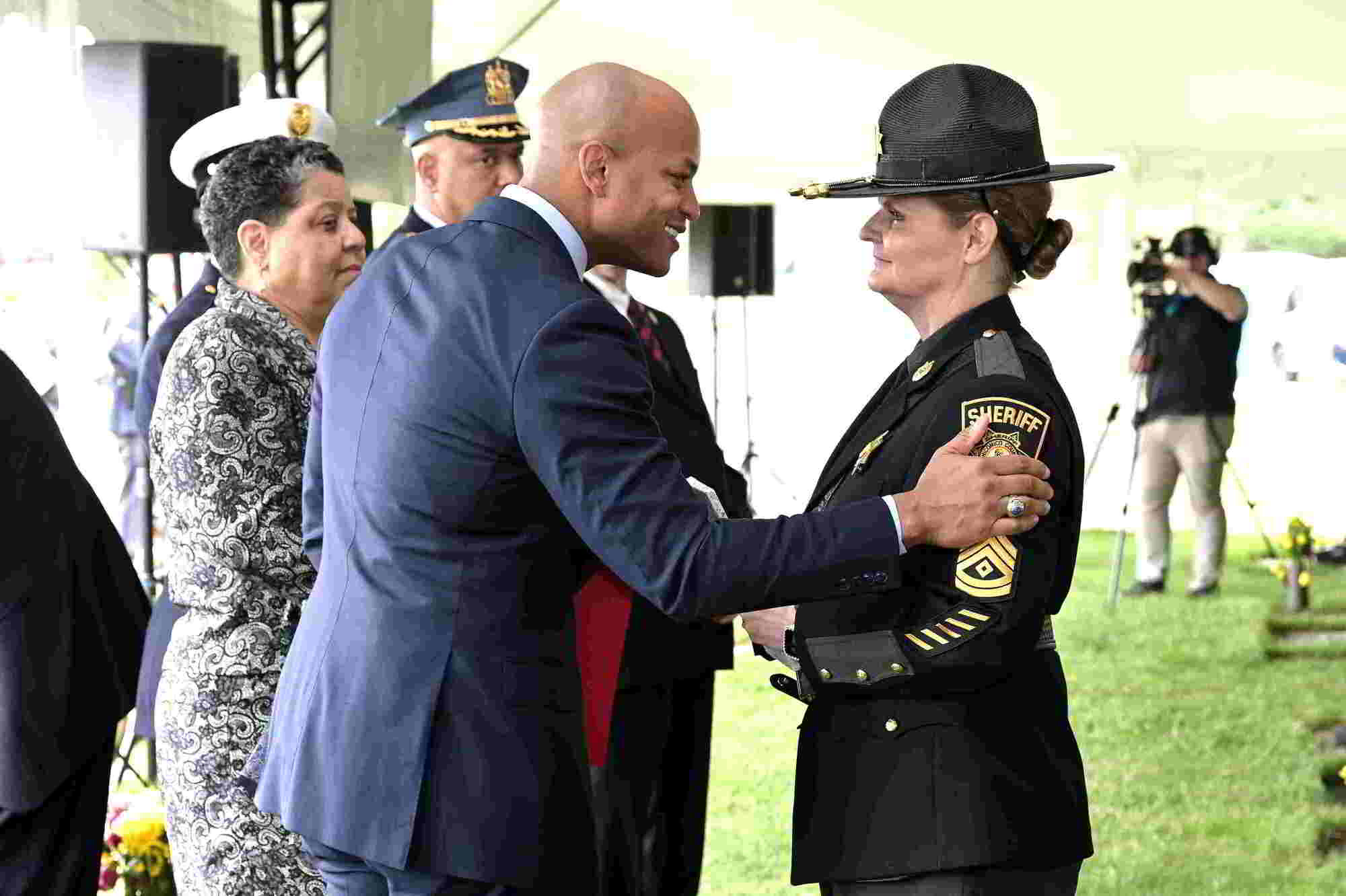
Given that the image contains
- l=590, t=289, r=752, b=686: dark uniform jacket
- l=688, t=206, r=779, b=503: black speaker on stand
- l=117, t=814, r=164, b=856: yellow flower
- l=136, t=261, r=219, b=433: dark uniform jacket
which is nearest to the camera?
l=590, t=289, r=752, b=686: dark uniform jacket

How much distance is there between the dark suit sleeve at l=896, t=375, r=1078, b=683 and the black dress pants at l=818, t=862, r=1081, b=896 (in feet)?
0.70

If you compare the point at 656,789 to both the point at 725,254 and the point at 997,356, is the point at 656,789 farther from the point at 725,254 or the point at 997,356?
the point at 725,254

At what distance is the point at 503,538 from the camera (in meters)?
1.50

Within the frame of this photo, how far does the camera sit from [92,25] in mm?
6254

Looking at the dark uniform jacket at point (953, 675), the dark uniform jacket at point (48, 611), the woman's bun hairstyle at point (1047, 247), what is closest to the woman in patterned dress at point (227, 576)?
the dark uniform jacket at point (48, 611)

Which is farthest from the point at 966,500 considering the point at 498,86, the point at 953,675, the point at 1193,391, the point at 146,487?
the point at 1193,391

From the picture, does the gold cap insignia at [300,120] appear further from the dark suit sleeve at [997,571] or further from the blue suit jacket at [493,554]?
the dark suit sleeve at [997,571]

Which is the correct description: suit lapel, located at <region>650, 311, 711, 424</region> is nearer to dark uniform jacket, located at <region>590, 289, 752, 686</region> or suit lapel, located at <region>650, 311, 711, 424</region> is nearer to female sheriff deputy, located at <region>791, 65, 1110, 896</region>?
dark uniform jacket, located at <region>590, 289, 752, 686</region>

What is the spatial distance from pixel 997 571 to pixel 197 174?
186 cm

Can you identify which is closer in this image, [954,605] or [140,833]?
[954,605]

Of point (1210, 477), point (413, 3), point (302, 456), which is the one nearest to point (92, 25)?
point (413, 3)

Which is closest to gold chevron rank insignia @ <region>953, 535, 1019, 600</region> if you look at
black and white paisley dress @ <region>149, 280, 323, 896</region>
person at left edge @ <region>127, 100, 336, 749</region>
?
black and white paisley dress @ <region>149, 280, 323, 896</region>

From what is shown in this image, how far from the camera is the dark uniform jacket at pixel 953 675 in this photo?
5.46ft

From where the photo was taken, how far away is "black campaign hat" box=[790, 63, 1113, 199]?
5.85ft
